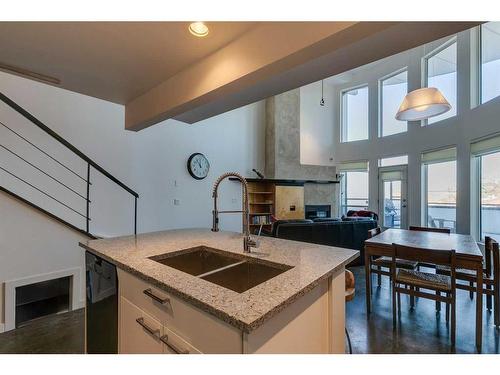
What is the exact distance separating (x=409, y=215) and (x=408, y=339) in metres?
4.65

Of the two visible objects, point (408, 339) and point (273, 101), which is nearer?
point (408, 339)

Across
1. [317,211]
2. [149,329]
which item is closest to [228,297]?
[149,329]

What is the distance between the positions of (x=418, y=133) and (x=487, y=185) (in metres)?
2.17

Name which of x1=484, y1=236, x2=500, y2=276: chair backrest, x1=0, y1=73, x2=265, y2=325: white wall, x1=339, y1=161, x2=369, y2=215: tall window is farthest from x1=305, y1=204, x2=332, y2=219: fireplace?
x1=484, y1=236, x2=500, y2=276: chair backrest

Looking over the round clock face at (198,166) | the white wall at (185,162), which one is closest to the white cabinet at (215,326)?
the white wall at (185,162)

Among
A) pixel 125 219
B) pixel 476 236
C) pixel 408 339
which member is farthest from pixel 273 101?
pixel 408 339

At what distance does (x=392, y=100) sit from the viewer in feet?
21.7

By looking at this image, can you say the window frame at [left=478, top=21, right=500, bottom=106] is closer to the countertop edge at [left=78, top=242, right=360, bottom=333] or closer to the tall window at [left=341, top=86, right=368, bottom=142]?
the tall window at [left=341, top=86, right=368, bottom=142]

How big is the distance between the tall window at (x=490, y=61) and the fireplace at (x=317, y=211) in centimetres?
413

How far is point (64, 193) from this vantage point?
11.2 ft

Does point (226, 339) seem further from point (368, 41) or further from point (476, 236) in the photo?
point (476, 236)

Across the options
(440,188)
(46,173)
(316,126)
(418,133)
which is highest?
(316,126)

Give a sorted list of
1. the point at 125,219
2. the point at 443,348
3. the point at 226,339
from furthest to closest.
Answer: the point at 125,219, the point at 443,348, the point at 226,339

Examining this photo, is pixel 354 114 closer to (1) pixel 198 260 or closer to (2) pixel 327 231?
(2) pixel 327 231
